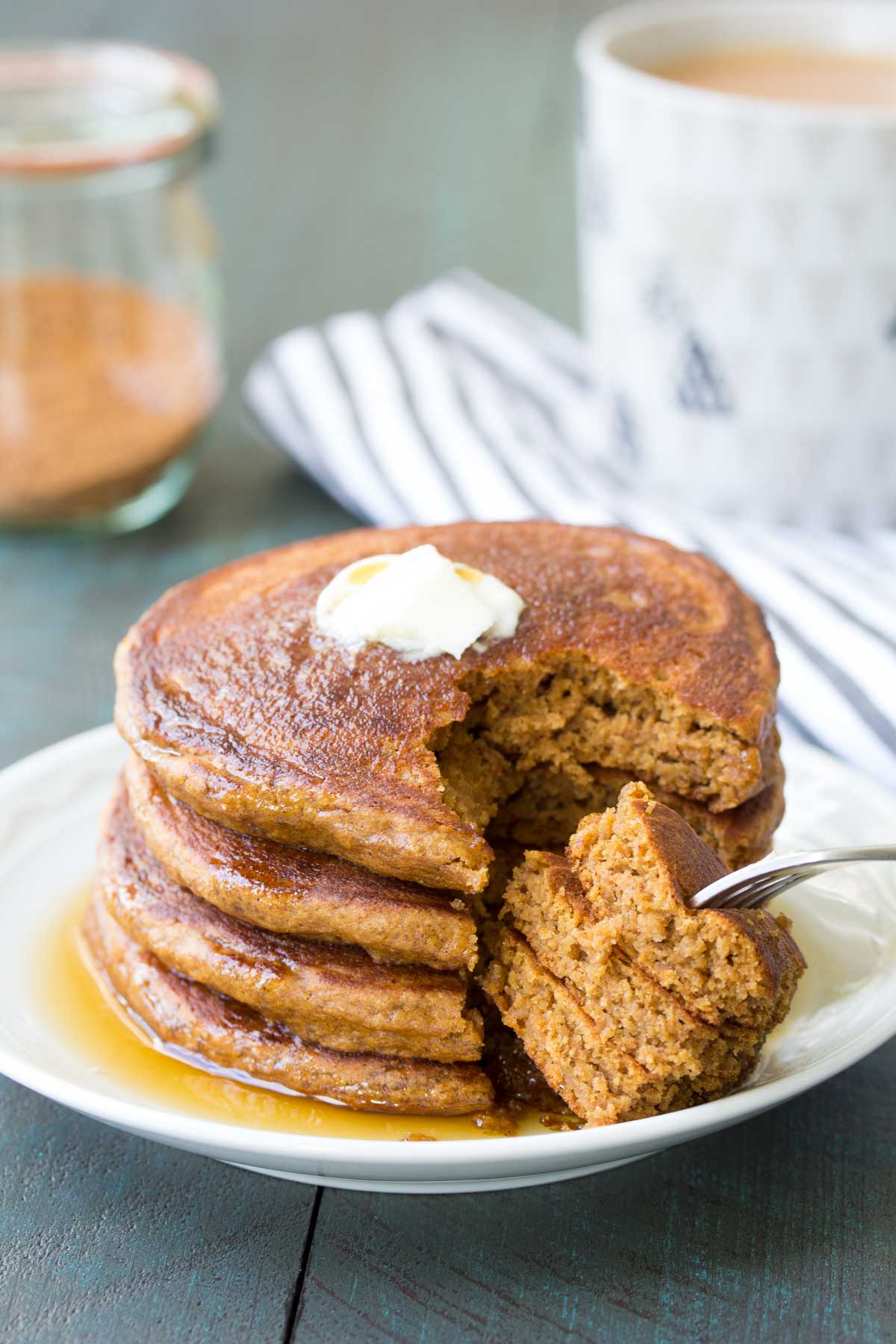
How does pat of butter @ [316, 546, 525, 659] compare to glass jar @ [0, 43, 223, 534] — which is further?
glass jar @ [0, 43, 223, 534]

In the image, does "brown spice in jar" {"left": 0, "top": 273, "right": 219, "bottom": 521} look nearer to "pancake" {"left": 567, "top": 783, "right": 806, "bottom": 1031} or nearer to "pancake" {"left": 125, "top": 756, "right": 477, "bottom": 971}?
"pancake" {"left": 125, "top": 756, "right": 477, "bottom": 971}

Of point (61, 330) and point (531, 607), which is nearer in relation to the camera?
point (531, 607)

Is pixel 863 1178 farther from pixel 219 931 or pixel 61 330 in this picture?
pixel 61 330

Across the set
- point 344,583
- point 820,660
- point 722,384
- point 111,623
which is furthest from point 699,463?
point 344,583

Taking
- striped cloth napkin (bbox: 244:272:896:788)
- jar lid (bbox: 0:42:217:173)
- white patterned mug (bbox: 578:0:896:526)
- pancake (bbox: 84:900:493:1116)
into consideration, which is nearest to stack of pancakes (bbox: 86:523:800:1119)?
pancake (bbox: 84:900:493:1116)

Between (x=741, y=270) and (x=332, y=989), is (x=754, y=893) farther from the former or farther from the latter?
(x=741, y=270)

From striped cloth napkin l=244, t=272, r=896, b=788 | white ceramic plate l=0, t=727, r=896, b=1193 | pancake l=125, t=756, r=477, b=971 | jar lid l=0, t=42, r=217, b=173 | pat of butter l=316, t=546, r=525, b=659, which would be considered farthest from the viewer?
jar lid l=0, t=42, r=217, b=173
